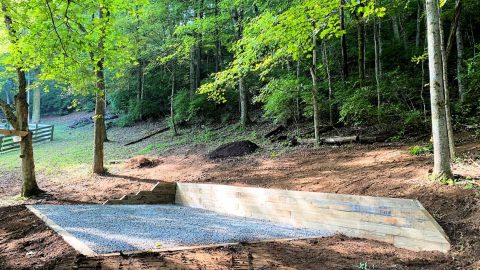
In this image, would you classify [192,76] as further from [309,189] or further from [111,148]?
[309,189]

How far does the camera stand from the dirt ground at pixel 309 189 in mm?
3797

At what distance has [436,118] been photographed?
5.24 m

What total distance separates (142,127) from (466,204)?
20921mm

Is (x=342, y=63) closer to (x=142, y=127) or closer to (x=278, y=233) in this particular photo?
(x=278, y=233)

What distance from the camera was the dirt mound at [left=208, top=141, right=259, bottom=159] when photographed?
12.4 meters

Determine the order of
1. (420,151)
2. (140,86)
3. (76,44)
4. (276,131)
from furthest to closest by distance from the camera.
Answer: (140,86) < (276,131) < (420,151) < (76,44)

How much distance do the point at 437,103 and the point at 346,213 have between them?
6.92 feet

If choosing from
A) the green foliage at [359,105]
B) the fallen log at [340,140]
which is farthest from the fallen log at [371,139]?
the green foliage at [359,105]

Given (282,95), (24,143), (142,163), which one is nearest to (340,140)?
(282,95)

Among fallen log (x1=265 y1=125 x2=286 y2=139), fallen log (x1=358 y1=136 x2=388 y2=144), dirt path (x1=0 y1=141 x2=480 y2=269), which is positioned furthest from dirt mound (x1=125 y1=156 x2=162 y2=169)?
fallen log (x1=358 y1=136 x2=388 y2=144)

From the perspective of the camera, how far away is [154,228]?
18.5 feet

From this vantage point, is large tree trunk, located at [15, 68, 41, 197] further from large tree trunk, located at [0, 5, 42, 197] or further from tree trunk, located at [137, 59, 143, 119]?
Answer: tree trunk, located at [137, 59, 143, 119]

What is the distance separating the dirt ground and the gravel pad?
15.0 inches

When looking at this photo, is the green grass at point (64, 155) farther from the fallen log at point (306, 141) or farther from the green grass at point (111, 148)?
the fallen log at point (306, 141)
